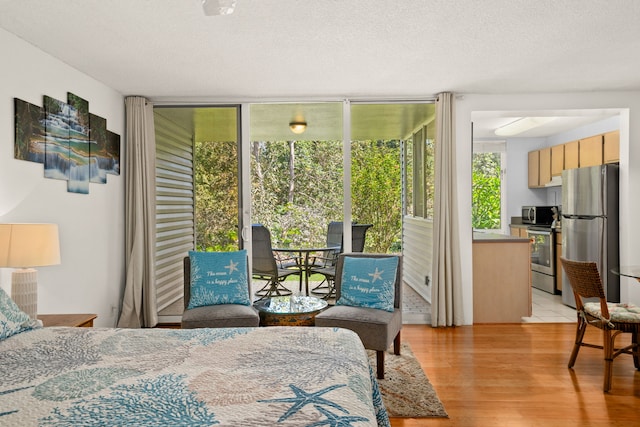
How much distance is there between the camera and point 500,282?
4953 millimetres

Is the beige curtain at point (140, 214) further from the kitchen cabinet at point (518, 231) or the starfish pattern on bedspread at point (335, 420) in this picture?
the kitchen cabinet at point (518, 231)

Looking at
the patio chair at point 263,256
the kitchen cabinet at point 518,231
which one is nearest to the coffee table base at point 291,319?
the patio chair at point 263,256

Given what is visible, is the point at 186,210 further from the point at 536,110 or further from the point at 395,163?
the point at 536,110

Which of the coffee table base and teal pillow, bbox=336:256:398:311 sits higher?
teal pillow, bbox=336:256:398:311

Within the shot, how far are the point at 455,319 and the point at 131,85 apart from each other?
407 centimetres

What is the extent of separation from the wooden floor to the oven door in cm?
171

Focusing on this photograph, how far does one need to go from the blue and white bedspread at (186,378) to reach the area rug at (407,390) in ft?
→ 3.19

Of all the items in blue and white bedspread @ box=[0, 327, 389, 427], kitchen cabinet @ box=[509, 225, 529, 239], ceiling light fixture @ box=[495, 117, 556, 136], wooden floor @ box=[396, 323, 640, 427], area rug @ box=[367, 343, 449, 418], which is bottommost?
wooden floor @ box=[396, 323, 640, 427]

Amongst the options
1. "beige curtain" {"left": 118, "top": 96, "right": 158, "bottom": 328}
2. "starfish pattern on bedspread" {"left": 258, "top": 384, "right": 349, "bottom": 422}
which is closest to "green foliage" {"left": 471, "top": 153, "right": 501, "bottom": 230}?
"beige curtain" {"left": 118, "top": 96, "right": 158, "bottom": 328}

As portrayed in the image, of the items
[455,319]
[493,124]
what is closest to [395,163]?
[493,124]

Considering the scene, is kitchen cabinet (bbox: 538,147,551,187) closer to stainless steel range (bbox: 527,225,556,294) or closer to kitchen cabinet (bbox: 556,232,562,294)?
stainless steel range (bbox: 527,225,556,294)

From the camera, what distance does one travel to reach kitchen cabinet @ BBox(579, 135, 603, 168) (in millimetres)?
5727

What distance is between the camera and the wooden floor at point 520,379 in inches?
107

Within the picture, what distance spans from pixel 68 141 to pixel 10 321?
77.8 inches
